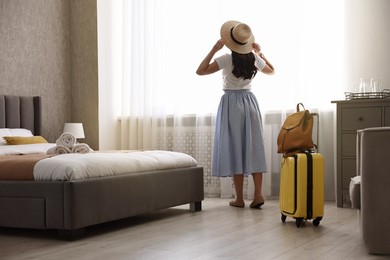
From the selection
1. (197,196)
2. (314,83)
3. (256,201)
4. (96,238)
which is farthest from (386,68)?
(96,238)

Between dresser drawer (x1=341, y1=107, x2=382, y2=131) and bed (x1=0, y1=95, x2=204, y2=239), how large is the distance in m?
1.52

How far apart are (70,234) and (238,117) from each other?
6.17ft

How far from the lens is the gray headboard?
17.6 ft

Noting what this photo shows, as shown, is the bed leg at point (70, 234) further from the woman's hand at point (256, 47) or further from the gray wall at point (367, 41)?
the gray wall at point (367, 41)

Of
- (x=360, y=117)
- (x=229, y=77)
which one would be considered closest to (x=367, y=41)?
(x=360, y=117)

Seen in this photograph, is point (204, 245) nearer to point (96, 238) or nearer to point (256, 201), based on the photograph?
point (96, 238)

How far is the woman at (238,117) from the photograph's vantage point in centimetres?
471

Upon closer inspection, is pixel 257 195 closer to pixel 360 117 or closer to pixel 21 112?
pixel 360 117

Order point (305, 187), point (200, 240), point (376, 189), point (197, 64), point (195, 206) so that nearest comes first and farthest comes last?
point (376, 189), point (200, 240), point (305, 187), point (195, 206), point (197, 64)

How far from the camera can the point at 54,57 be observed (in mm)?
6133

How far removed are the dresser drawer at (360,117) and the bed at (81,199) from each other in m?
1.52

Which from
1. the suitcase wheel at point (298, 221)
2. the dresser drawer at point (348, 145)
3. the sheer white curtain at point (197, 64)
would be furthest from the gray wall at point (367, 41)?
the suitcase wheel at point (298, 221)

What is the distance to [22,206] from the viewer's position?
11.1ft

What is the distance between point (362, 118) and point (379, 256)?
2132mm
